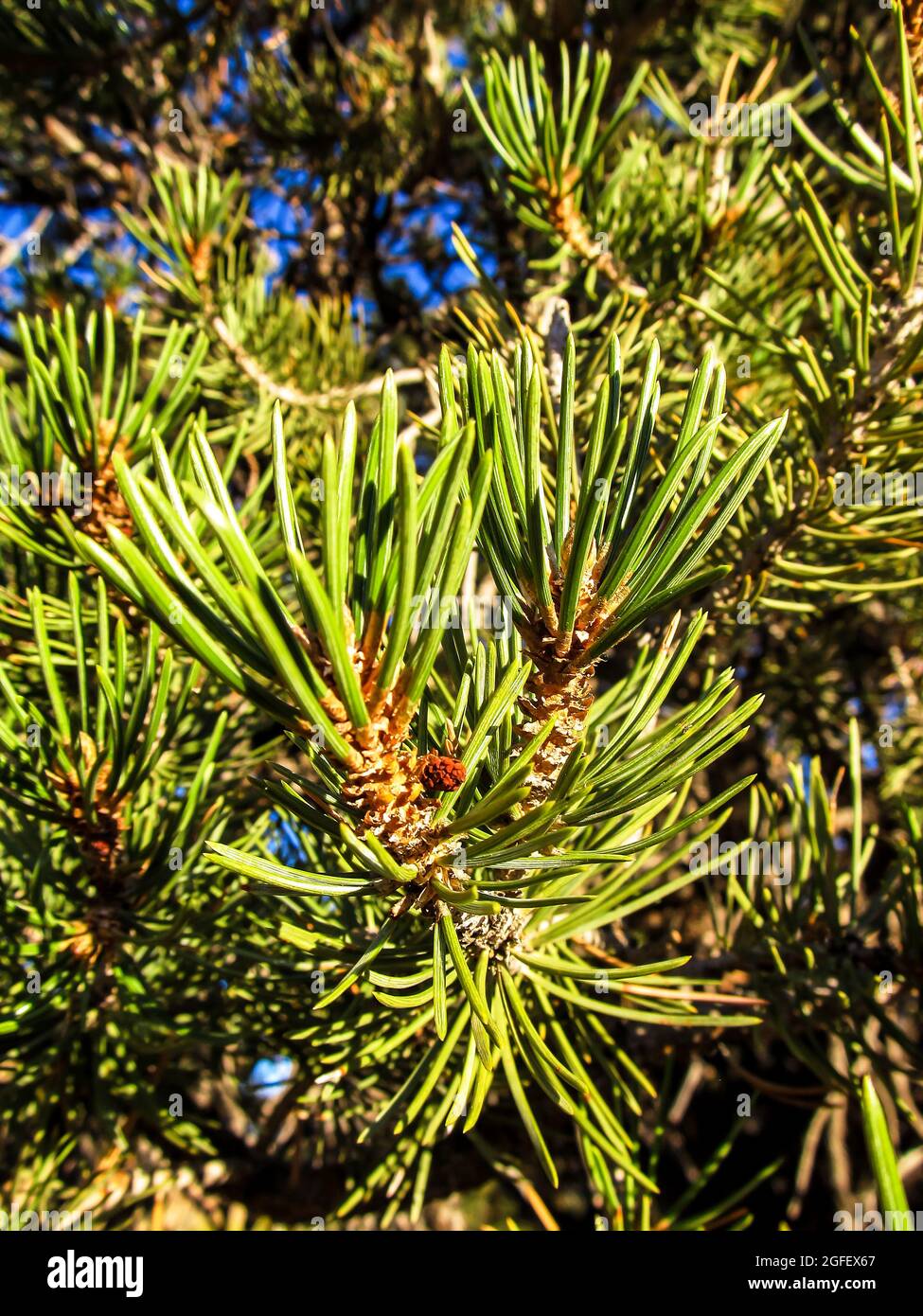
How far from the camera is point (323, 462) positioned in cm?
26

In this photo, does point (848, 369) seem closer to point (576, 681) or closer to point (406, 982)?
point (576, 681)

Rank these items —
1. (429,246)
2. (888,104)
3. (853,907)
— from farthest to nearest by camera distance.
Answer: (429,246)
(853,907)
(888,104)

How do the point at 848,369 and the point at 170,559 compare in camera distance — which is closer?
the point at 170,559

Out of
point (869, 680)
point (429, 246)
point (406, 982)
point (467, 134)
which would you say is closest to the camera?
point (406, 982)

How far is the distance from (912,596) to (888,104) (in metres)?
0.95

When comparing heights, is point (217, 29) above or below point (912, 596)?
above

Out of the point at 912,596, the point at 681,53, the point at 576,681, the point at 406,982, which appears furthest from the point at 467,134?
the point at 406,982

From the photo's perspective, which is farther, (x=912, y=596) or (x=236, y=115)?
(x=236, y=115)

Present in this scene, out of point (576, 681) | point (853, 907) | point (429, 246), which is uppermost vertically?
point (429, 246)

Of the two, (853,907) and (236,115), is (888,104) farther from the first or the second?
(236,115)

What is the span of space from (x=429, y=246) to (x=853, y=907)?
5.00 ft

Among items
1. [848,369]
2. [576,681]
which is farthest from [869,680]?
[576,681]

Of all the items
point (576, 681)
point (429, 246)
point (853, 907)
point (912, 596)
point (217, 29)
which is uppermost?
point (217, 29)

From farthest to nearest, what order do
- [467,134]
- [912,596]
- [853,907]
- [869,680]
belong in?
[467,134] < [869,680] < [912,596] < [853,907]
